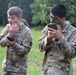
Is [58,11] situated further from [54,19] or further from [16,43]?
[16,43]

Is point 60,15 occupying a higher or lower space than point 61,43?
higher

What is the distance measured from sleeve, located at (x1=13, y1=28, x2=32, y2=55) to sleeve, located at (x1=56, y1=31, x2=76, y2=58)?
3.36ft

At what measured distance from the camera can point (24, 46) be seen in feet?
18.8

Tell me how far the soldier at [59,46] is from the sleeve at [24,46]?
2.24 feet

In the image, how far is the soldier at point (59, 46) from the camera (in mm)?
4682

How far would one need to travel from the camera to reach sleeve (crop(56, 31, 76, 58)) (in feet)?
15.1

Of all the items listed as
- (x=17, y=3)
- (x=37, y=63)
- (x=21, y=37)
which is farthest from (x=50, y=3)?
(x=21, y=37)

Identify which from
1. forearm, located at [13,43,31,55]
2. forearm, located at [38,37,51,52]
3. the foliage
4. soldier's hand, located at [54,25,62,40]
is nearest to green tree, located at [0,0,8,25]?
the foliage

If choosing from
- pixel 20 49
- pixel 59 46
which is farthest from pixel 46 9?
pixel 59 46

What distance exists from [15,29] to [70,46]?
1173 millimetres

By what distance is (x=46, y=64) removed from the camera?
503cm

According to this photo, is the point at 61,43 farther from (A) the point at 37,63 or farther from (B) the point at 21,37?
(A) the point at 37,63

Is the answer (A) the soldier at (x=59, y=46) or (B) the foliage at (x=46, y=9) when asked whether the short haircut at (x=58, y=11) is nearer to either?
(A) the soldier at (x=59, y=46)

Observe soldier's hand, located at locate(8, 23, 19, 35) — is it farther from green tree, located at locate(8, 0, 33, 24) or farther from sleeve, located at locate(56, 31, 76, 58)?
green tree, located at locate(8, 0, 33, 24)
